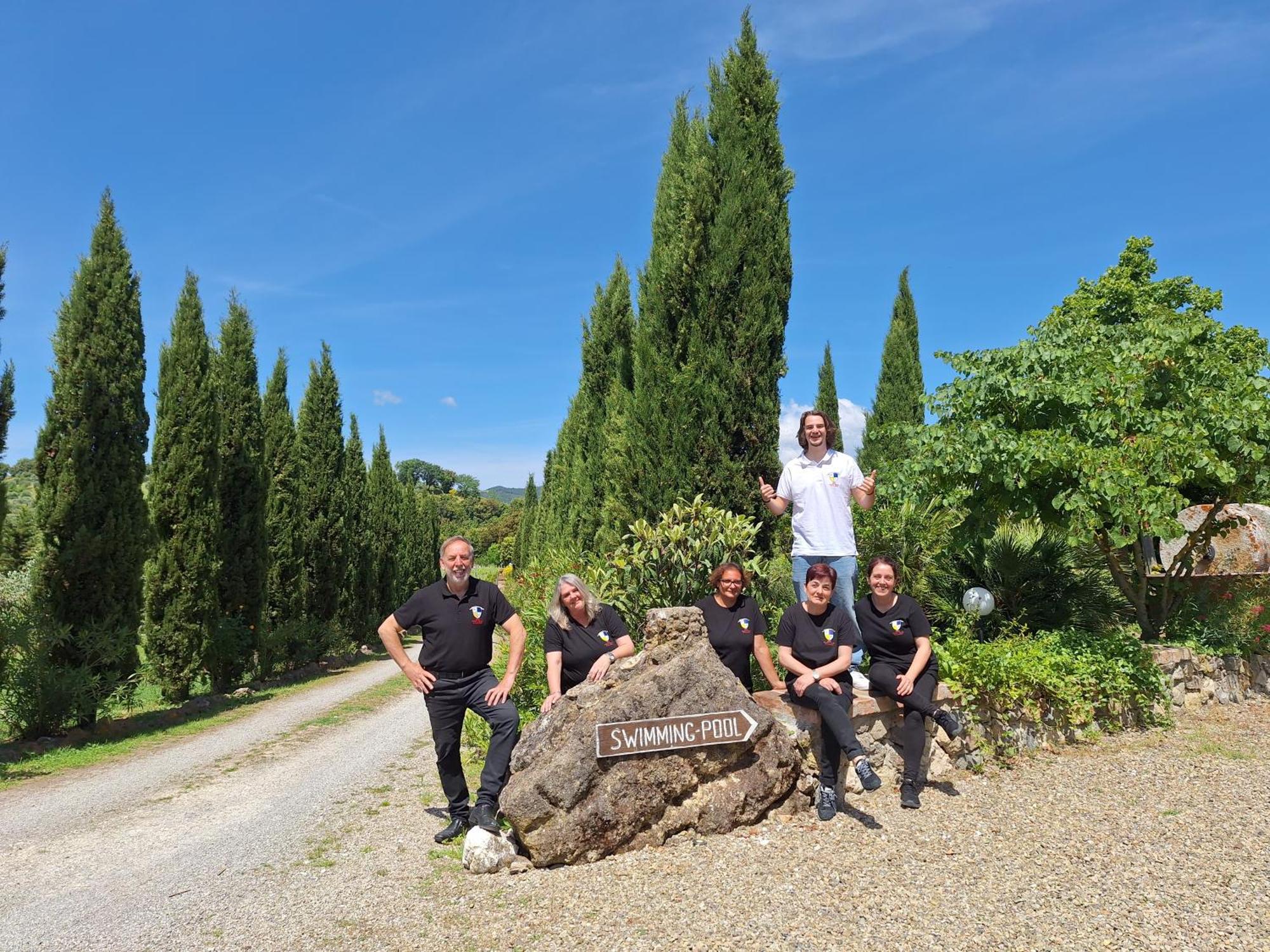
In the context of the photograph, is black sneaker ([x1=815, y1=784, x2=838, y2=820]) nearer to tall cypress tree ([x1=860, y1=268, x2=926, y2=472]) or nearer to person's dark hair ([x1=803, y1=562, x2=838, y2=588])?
person's dark hair ([x1=803, y1=562, x2=838, y2=588])

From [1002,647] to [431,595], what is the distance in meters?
4.28

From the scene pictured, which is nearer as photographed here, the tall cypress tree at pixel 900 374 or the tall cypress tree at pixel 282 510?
the tall cypress tree at pixel 282 510

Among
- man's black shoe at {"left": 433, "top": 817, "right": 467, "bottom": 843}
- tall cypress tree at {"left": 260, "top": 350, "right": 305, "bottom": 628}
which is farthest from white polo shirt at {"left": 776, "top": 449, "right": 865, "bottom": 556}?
tall cypress tree at {"left": 260, "top": 350, "right": 305, "bottom": 628}

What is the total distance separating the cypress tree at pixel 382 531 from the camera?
66.8 ft

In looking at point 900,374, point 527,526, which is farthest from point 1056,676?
point 527,526

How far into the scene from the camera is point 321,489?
16531 mm

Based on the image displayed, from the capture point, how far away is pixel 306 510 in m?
16.0

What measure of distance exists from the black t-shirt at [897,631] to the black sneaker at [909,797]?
670 mm

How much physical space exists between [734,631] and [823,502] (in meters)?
1.14

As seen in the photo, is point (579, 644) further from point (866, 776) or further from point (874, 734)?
point (874, 734)

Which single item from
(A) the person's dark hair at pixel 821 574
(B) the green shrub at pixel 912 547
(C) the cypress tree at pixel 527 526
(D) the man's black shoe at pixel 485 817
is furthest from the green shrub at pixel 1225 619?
(C) the cypress tree at pixel 527 526

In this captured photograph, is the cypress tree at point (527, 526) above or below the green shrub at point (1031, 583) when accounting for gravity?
above

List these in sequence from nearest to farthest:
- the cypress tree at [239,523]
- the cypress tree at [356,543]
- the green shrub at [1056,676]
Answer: the green shrub at [1056,676]
the cypress tree at [239,523]
the cypress tree at [356,543]

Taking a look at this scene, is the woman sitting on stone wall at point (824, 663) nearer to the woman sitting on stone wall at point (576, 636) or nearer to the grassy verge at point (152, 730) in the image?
the woman sitting on stone wall at point (576, 636)
